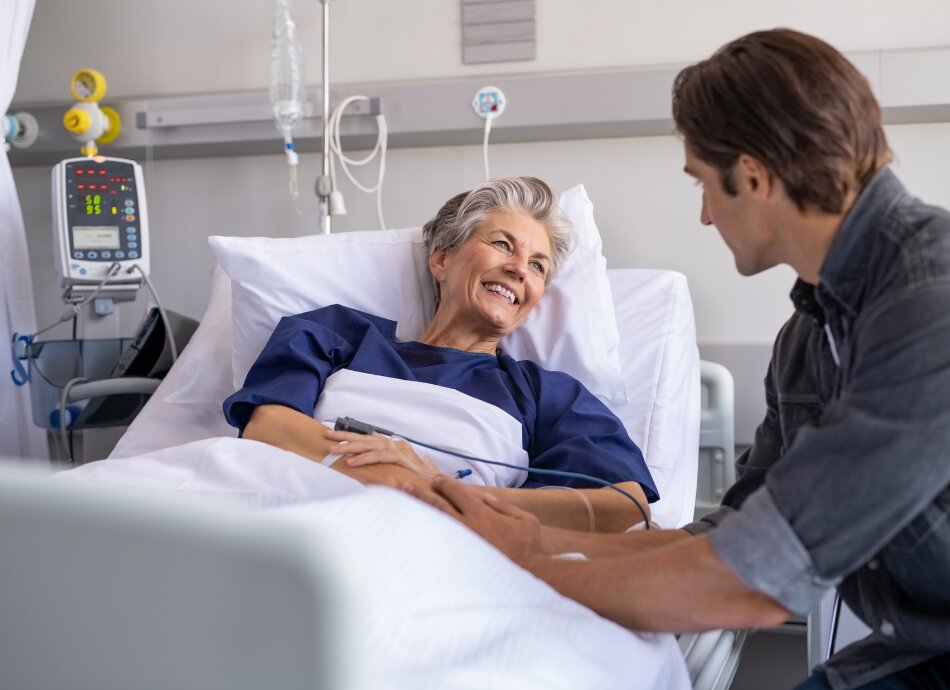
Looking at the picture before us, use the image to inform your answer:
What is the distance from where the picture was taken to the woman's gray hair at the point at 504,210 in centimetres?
221

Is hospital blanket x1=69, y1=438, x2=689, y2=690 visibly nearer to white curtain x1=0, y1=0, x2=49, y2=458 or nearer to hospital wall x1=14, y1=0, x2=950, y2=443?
hospital wall x1=14, y1=0, x2=950, y2=443

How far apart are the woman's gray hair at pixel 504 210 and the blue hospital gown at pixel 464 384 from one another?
0.25 m

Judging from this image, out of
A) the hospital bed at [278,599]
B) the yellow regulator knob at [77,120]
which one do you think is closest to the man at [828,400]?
the hospital bed at [278,599]

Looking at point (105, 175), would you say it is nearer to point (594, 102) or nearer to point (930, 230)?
point (594, 102)

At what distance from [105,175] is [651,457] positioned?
171cm

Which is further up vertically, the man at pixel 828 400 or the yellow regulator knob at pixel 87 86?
the yellow regulator knob at pixel 87 86

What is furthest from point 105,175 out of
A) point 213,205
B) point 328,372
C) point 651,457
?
point 651,457

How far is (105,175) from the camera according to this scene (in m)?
2.91

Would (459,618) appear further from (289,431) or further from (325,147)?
(325,147)

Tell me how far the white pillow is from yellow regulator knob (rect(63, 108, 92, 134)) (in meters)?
1.08

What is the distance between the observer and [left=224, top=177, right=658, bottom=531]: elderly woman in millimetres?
1711

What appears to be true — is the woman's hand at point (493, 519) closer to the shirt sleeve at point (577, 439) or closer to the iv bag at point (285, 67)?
the shirt sleeve at point (577, 439)

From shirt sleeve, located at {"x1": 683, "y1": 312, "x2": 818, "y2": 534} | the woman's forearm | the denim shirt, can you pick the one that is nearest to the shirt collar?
the denim shirt

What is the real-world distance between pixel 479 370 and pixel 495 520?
743mm
